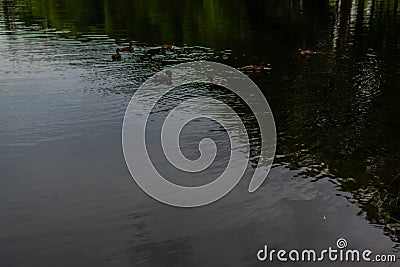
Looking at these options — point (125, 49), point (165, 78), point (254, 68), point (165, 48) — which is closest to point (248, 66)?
point (254, 68)

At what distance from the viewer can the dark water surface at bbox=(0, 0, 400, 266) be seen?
587 inches

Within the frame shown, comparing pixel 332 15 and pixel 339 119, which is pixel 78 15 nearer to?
pixel 332 15

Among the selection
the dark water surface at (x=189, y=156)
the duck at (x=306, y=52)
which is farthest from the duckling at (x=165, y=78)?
the duck at (x=306, y=52)

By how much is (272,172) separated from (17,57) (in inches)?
1058

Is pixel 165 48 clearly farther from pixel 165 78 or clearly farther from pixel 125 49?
pixel 165 78

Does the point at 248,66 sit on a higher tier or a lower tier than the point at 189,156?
higher

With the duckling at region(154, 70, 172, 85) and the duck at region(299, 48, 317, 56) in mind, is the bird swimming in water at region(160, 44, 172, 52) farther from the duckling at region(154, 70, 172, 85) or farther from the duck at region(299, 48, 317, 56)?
the duck at region(299, 48, 317, 56)

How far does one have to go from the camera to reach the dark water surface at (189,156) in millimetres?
14906

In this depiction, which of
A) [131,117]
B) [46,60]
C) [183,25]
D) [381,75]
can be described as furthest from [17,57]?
[381,75]

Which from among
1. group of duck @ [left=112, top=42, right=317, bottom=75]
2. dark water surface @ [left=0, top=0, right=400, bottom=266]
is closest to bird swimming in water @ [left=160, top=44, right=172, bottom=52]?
group of duck @ [left=112, top=42, right=317, bottom=75]

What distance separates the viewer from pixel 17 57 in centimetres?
3878

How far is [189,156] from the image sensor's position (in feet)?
69.0

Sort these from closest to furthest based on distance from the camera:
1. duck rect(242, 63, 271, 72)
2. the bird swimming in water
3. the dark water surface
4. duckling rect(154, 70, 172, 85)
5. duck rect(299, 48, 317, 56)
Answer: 1. the dark water surface
2. duckling rect(154, 70, 172, 85)
3. duck rect(242, 63, 271, 72)
4. duck rect(299, 48, 317, 56)
5. the bird swimming in water

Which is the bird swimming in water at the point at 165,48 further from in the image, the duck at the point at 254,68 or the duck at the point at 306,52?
the duck at the point at 306,52
